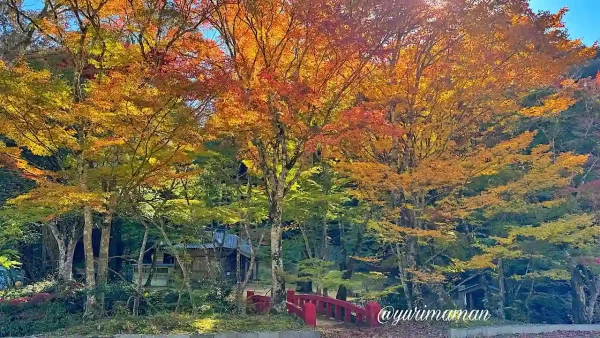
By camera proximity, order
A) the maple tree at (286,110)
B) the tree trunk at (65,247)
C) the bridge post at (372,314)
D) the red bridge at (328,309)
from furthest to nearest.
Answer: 1. the tree trunk at (65,247)
2. the bridge post at (372,314)
3. the red bridge at (328,309)
4. the maple tree at (286,110)

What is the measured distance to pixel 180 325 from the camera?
8547 millimetres

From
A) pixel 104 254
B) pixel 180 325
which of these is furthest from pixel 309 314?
pixel 104 254

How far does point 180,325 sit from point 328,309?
5499 mm

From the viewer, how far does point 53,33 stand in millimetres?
9742

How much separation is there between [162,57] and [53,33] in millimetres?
2513

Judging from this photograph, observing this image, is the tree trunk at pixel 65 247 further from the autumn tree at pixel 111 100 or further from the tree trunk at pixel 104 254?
the autumn tree at pixel 111 100

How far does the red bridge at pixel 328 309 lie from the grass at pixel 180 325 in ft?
2.25

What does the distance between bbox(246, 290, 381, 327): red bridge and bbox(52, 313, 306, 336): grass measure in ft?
2.25

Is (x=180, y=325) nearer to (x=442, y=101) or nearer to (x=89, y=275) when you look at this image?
(x=89, y=275)

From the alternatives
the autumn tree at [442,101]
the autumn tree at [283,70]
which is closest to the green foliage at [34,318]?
the autumn tree at [283,70]

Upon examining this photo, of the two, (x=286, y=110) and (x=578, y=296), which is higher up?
(x=286, y=110)

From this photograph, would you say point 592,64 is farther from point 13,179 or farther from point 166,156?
point 13,179

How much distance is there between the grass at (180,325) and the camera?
8.04 meters

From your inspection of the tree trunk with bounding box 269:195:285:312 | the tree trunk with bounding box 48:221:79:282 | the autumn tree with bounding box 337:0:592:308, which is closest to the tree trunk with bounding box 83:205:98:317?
the tree trunk with bounding box 269:195:285:312
